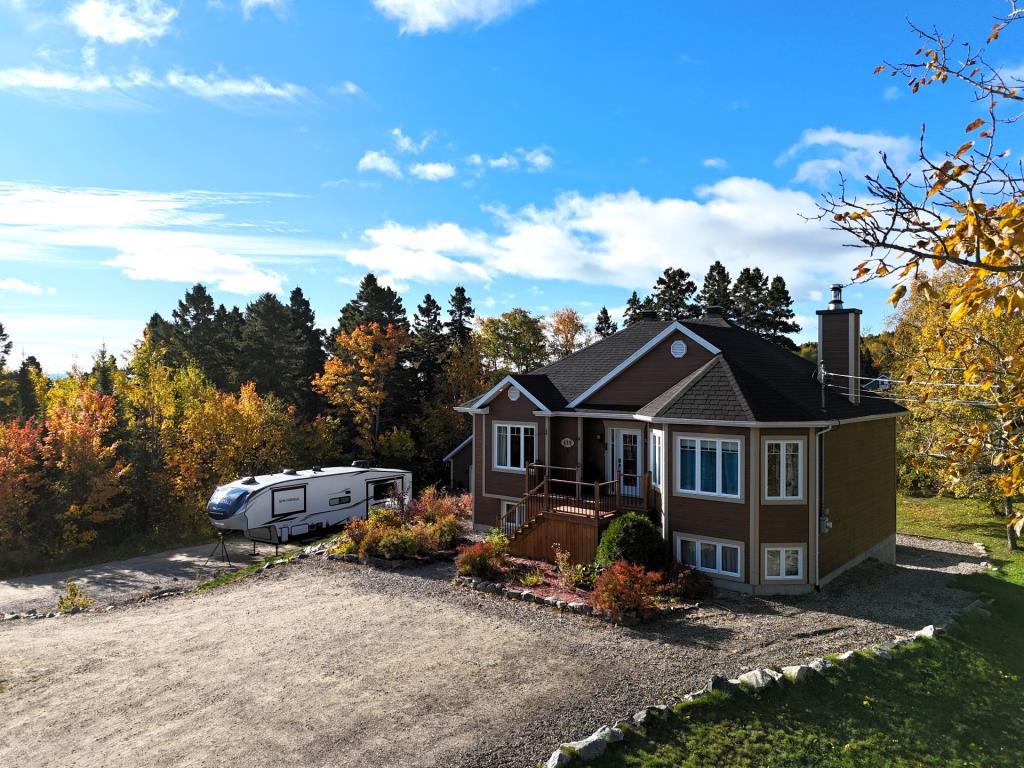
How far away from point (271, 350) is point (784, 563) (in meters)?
40.4

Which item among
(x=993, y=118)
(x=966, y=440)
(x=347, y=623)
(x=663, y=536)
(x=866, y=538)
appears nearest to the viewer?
(x=993, y=118)

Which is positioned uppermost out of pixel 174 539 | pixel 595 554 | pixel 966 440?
pixel 966 440

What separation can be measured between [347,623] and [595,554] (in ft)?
22.7

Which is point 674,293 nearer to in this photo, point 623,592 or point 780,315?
point 780,315

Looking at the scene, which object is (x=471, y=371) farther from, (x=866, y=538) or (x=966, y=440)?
(x=966, y=440)

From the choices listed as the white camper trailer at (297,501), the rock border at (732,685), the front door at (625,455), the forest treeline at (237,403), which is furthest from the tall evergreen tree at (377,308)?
the rock border at (732,685)

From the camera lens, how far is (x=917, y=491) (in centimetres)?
3672

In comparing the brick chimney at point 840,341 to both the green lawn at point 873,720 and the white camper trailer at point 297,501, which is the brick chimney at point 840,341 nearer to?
the green lawn at point 873,720

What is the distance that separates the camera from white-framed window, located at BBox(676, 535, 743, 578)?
52.9ft

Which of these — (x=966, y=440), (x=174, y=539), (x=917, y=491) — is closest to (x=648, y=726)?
(x=966, y=440)

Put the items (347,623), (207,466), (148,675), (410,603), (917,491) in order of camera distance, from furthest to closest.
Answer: (917,491), (207,466), (410,603), (347,623), (148,675)

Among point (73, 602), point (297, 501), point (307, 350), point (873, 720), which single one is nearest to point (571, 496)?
point (297, 501)

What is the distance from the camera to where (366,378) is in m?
40.5

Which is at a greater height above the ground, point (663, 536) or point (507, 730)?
point (663, 536)
